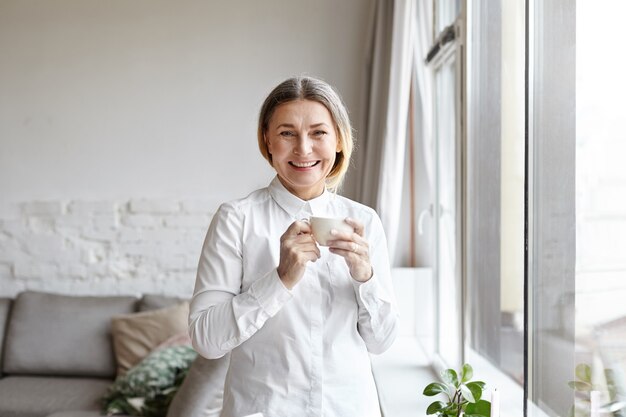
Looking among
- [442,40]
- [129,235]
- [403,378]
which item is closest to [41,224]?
[129,235]

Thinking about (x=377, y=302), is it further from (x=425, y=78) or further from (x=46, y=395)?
(x=46, y=395)

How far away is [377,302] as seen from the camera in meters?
1.40

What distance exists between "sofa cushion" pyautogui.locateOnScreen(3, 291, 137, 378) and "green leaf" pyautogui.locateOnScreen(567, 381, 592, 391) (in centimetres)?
285

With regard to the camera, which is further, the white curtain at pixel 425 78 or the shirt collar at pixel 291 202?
the white curtain at pixel 425 78

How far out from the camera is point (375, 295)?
1.39 m

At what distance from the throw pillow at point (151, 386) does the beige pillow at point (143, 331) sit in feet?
1.12

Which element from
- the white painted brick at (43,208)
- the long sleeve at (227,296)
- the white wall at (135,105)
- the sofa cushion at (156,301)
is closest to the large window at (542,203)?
the long sleeve at (227,296)

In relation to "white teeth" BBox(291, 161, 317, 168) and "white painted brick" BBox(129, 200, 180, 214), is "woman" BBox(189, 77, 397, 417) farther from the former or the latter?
"white painted brick" BBox(129, 200, 180, 214)

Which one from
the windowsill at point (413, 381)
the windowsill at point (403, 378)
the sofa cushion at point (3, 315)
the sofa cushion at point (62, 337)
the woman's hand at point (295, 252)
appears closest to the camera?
the woman's hand at point (295, 252)

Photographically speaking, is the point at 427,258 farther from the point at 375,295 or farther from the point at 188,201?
the point at 375,295

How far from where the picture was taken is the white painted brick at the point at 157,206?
424 centimetres

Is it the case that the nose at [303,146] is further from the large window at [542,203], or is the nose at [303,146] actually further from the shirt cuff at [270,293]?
the large window at [542,203]

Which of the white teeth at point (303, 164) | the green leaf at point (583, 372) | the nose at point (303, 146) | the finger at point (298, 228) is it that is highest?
the nose at point (303, 146)

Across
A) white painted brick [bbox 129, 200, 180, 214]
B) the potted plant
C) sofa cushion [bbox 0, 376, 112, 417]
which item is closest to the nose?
the potted plant
